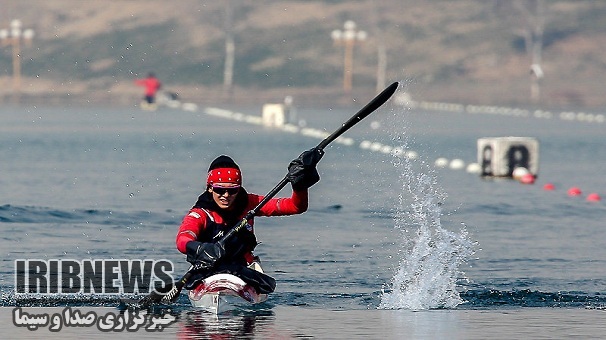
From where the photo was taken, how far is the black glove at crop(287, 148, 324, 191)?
12.6 m

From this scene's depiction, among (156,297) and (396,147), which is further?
(396,147)

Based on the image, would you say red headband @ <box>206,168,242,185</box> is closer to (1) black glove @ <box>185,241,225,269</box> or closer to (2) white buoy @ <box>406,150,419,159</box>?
(1) black glove @ <box>185,241,225,269</box>

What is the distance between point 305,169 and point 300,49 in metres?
96.4

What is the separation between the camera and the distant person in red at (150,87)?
224ft

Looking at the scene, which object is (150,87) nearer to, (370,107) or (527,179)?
(527,179)

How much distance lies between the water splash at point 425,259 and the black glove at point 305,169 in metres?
1.46

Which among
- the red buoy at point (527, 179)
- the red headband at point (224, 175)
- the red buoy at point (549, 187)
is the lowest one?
the red headband at point (224, 175)

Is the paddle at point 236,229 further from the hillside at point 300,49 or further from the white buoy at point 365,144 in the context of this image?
the hillside at point 300,49

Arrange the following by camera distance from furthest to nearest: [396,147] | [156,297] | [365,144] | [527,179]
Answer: [365,144] < [396,147] < [527,179] < [156,297]

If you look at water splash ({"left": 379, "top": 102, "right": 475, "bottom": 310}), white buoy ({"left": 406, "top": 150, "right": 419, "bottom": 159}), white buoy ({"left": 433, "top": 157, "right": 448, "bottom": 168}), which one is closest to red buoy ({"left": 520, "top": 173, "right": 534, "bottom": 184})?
water splash ({"left": 379, "top": 102, "right": 475, "bottom": 310})

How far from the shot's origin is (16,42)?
4281 inches

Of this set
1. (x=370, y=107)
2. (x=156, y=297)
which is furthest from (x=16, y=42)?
(x=156, y=297)

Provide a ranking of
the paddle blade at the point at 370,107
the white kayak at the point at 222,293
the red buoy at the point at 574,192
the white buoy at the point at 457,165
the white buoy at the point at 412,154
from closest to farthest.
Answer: the white kayak at the point at 222,293 < the paddle blade at the point at 370,107 < the red buoy at the point at 574,192 < the white buoy at the point at 457,165 < the white buoy at the point at 412,154

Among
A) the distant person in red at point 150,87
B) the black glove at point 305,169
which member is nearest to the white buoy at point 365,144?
the distant person in red at point 150,87
